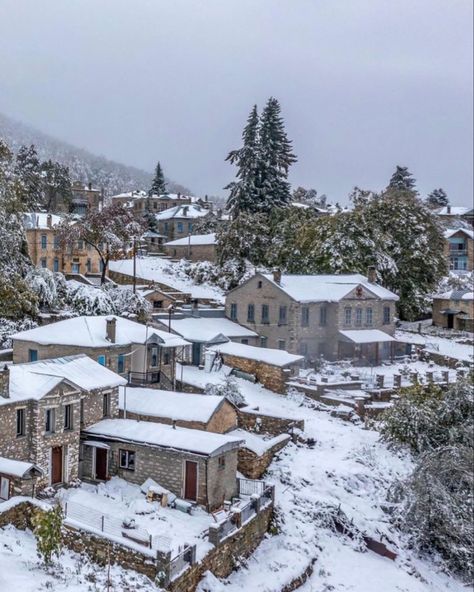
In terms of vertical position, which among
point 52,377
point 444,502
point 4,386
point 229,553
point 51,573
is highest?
point 52,377

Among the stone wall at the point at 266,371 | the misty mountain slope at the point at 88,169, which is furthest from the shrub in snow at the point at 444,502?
the misty mountain slope at the point at 88,169

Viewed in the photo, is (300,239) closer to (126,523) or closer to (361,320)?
(361,320)

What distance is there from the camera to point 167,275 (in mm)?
61312

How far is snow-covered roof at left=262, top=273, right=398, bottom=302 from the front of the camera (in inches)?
1636

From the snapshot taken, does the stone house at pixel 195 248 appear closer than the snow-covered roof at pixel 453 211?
Yes

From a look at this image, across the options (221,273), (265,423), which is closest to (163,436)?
(265,423)

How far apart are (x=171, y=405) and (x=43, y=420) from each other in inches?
215

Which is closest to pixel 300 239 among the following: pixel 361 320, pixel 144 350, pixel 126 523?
pixel 361 320

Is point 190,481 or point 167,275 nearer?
point 190,481

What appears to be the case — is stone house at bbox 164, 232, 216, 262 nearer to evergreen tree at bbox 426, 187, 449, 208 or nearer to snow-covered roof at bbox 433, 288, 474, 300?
snow-covered roof at bbox 433, 288, 474, 300

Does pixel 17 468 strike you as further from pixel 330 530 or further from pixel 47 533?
pixel 330 530

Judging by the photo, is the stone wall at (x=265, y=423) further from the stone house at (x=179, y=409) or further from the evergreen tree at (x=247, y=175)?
the evergreen tree at (x=247, y=175)

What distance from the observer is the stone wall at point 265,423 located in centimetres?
2803

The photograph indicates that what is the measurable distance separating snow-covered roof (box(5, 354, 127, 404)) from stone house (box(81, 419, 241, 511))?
1.64 meters
